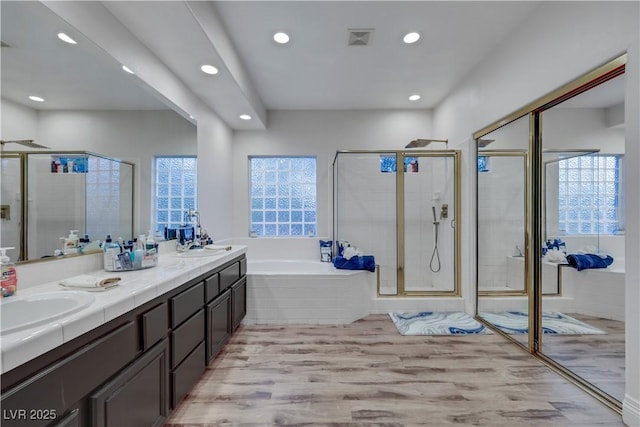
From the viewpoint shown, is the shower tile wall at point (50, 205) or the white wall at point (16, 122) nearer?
the white wall at point (16, 122)

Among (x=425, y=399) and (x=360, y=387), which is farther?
(x=360, y=387)

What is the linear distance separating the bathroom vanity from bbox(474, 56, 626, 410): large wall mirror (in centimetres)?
261

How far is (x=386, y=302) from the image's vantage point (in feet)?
11.4

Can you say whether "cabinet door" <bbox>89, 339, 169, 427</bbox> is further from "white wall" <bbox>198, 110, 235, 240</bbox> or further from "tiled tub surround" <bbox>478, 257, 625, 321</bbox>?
"tiled tub surround" <bbox>478, 257, 625, 321</bbox>

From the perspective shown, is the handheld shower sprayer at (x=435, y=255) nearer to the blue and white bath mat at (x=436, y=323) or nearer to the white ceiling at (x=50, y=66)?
the blue and white bath mat at (x=436, y=323)

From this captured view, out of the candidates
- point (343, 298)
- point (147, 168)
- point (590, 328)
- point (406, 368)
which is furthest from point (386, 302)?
point (147, 168)

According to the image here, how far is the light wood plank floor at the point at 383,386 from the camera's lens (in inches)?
66.4

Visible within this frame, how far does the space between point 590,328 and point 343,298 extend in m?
2.02

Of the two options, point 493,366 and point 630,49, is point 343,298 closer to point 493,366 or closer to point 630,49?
point 493,366

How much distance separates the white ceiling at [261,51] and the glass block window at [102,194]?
1.19ft

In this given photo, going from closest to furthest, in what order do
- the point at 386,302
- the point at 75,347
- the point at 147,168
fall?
the point at 75,347
the point at 147,168
the point at 386,302

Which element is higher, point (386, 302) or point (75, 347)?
point (75, 347)

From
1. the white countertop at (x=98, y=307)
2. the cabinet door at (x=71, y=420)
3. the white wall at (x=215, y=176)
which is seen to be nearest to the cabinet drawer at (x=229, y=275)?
the white countertop at (x=98, y=307)

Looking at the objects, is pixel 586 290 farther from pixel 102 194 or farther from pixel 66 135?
pixel 66 135
